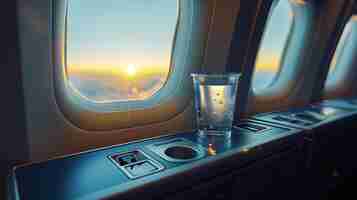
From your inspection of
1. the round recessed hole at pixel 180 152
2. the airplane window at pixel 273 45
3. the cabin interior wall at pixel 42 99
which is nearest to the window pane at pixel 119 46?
the cabin interior wall at pixel 42 99

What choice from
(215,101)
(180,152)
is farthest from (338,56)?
(180,152)

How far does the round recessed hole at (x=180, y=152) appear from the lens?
1.05m

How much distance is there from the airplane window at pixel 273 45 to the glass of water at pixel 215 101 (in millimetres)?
596

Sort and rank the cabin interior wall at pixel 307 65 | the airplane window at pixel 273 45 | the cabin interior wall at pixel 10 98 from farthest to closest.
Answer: the cabin interior wall at pixel 307 65
the airplane window at pixel 273 45
the cabin interior wall at pixel 10 98

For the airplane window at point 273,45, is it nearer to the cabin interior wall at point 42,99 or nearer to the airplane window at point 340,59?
the airplane window at point 340,59

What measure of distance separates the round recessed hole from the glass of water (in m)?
0.22

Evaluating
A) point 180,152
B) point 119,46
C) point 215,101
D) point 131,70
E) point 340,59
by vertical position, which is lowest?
point 180,152

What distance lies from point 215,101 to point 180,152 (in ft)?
1.15

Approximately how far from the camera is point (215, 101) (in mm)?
1265

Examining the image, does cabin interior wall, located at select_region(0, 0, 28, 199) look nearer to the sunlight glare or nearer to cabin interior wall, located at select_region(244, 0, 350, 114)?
the sunlight glare

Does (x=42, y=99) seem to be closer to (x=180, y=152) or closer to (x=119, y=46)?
(x=119, y=46)

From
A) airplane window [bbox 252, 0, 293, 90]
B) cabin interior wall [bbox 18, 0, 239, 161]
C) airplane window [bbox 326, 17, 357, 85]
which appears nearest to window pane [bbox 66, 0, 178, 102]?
cabin interior wall [bbox 18, 0, 239, 161]

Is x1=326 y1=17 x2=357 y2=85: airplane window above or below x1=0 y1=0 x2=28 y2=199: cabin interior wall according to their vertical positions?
above

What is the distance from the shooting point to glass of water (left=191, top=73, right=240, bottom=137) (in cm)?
124
